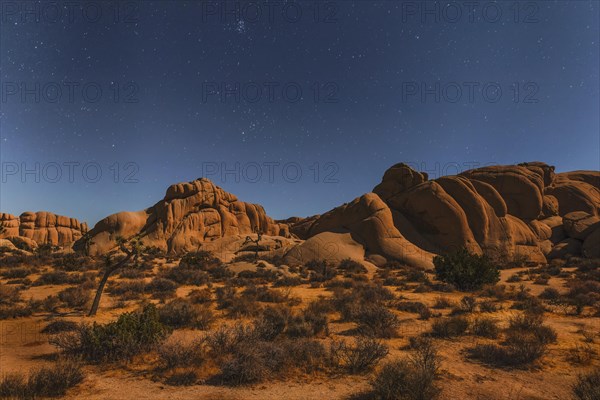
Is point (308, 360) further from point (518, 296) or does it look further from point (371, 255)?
→ point (371, 255)

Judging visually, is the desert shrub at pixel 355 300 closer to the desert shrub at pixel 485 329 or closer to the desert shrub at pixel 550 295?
the desert shrub at pixel 485 329

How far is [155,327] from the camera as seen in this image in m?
8.55

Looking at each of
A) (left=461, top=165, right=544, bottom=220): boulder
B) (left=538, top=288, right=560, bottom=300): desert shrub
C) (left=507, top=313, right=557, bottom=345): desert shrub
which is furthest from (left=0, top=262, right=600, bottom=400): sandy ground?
(left=461, top=165, right=544, bottom=220): boulder

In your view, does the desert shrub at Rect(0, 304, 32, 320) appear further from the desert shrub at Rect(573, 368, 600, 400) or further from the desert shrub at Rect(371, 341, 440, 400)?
the desert shrub at Rect(573, 368, 600, 400)

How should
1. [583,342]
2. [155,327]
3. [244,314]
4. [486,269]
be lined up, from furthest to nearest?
[486,269]
[244,314]
[583,342]
[155,327]

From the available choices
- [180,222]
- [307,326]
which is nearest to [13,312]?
[307,326]

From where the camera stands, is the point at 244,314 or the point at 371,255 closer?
the point at 244,314

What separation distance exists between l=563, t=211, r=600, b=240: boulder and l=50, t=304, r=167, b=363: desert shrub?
5050cm

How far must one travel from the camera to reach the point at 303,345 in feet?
25.5

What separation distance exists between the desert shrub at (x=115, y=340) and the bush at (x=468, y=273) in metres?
17.1

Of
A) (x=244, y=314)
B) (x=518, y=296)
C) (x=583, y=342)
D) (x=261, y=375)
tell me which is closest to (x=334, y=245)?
(x=518, y=296)

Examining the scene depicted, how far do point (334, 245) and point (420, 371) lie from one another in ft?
94.4

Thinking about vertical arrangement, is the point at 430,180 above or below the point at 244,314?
above

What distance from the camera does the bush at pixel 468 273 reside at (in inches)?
725
